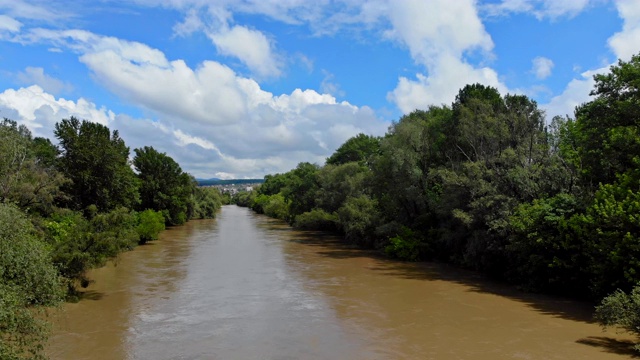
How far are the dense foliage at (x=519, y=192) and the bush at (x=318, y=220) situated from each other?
966cm

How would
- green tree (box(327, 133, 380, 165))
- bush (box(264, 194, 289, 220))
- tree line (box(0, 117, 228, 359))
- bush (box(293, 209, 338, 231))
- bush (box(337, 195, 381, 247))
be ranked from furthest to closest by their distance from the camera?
1. bush (box(264, 194, 289, 220))
2. green tree (box(327, 133, 380, 165))
3. bush (box(293, 209, 338, 231))
4. bush (box(337, 195, 381, 247))
5. tree line (box(0, 117, 228, 359))

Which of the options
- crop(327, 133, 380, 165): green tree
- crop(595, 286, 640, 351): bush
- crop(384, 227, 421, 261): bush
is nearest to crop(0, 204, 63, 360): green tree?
crop(595, 286, 640, 351): bush

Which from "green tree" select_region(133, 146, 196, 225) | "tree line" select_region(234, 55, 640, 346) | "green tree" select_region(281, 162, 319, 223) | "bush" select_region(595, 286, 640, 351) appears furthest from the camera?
"green tree" select_region(281, 162, 319, 223)

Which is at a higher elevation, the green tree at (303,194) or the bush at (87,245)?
the green tree at (303,194)

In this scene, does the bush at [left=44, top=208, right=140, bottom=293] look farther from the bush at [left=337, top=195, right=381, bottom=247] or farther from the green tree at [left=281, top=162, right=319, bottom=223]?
the green tree at [left=281, top=162, right=319, bottom=223]

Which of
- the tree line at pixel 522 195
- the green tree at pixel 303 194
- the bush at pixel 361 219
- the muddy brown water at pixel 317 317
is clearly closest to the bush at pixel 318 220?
the green tree at pixel 303 194

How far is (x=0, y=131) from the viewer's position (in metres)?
21.2

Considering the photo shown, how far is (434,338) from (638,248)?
25.1 feet

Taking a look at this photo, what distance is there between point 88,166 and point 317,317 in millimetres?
26898

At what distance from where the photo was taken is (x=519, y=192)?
2577cm

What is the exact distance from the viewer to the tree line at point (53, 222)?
1110 cm

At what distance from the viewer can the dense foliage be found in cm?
1850

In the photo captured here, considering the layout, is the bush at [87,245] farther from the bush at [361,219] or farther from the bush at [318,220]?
the bush at [318,220]

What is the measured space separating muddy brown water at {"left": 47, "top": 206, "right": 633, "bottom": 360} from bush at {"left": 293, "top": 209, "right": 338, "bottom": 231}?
882 inches
